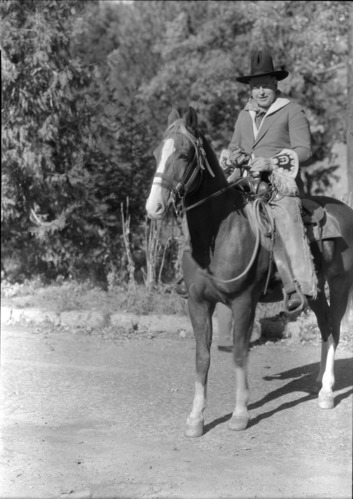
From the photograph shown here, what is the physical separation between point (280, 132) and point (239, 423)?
251 centimetres

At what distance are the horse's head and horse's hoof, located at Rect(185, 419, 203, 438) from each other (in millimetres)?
1782

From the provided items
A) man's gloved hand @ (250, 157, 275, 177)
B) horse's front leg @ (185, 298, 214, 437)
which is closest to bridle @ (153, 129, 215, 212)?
man's gloved hand @ (250, 157, 275, 177)

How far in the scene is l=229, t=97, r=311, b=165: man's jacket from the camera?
6758 mm

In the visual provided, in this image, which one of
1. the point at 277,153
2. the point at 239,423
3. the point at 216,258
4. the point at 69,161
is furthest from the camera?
the point at 69,161

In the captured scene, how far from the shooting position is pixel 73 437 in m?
6.31

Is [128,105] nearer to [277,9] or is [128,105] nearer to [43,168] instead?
[43,168]

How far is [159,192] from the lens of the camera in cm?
563

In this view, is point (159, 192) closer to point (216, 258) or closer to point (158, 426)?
point (216, 258)

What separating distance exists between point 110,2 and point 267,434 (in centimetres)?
2168

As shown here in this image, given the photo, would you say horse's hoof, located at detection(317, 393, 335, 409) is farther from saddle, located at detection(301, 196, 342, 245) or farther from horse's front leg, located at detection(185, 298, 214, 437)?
saddle, located at detection(301, 196, 342, 245)

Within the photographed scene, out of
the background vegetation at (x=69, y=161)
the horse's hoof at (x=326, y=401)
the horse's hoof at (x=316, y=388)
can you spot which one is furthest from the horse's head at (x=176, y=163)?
the background vegetation at (x=69, y=161)

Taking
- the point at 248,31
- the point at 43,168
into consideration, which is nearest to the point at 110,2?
the point at 248,31

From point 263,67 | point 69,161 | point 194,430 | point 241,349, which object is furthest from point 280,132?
point 69,161

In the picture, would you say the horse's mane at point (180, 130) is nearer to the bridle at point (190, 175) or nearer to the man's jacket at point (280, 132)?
the bridle at point (190, 175)
